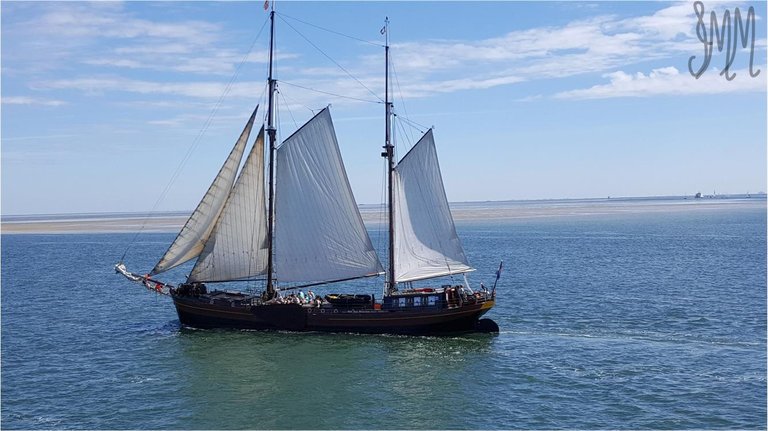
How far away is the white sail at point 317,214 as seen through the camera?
51812 mm

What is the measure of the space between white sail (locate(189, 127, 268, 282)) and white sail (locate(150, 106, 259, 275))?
0.58 m

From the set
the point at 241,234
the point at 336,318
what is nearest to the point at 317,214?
the point at 241,234

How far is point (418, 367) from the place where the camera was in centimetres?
4141

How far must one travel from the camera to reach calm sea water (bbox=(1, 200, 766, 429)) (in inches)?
1291

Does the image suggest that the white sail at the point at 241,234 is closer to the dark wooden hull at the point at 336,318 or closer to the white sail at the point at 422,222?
the dark wooden hull at the point at 336,318

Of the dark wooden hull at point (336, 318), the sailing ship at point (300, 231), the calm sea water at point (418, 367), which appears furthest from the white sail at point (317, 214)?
the calm sea water at point (418, 367)

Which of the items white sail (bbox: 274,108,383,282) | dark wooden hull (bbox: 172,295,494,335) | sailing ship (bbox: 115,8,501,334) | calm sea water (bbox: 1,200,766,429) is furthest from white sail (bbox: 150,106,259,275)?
calm sea water (bbox: 1,200,766,429)

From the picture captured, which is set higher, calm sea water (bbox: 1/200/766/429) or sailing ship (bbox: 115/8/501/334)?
sailing ship (bbox: 115/8/501/334)

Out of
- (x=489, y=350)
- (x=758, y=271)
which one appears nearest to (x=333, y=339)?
(x=489, y=350)

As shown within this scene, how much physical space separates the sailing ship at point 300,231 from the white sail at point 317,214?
77 mm

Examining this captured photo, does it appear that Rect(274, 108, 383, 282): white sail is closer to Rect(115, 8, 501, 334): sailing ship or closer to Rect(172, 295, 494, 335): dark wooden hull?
Rect(115, 8, 501, 334): sailing ship

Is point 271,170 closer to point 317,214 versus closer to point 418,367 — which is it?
point 317,214

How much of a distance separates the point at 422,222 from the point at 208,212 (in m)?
16.4

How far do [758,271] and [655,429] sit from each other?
58.3 m
